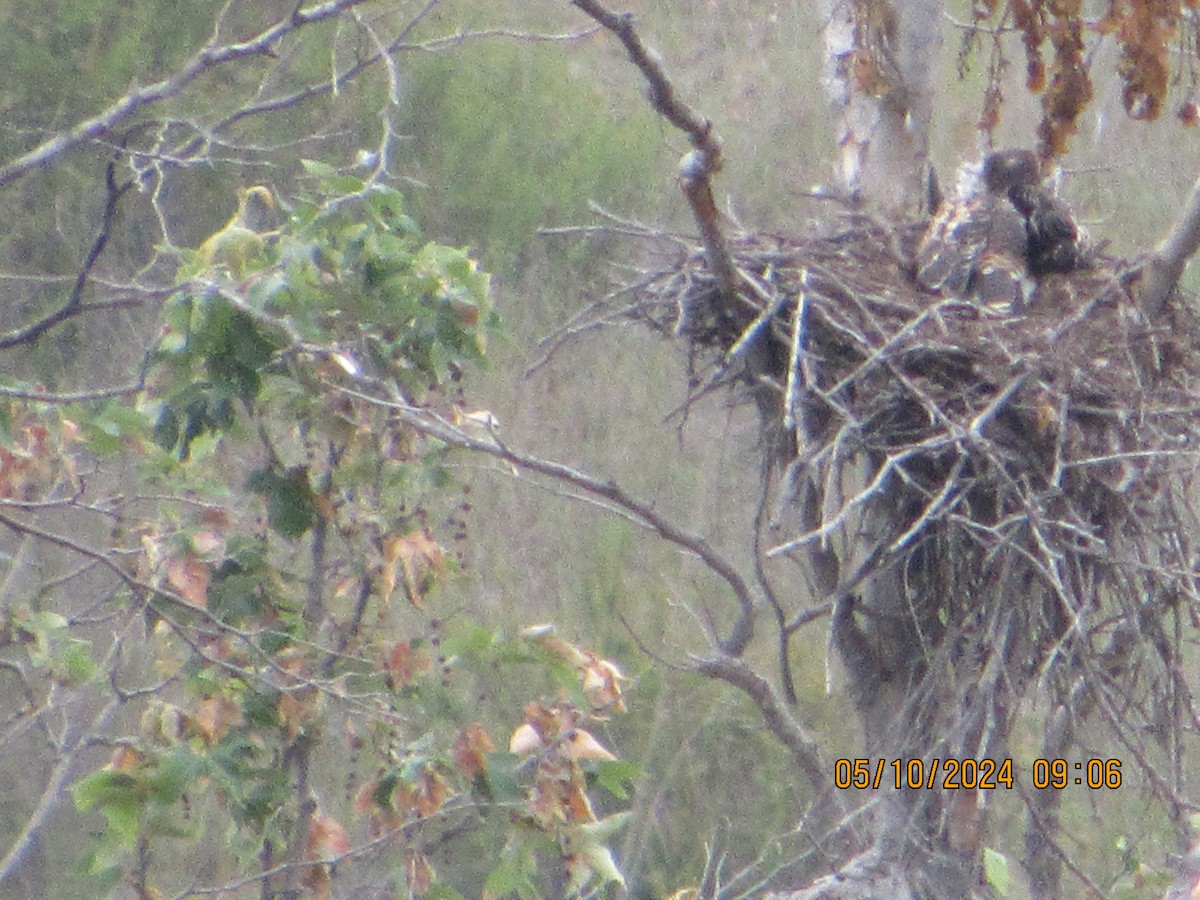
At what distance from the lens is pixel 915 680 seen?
3174 mm

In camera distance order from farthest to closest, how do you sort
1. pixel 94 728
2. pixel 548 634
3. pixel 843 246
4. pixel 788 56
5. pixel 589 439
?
pixel 788 56
pixel 589 439
pixel 94 728
pixel 843 246
pixel 548 634

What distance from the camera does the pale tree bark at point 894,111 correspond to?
3.49 meters

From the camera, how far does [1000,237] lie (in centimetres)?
353

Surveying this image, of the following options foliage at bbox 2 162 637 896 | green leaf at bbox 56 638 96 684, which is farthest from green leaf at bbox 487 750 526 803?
green leaf at bbox 56 638 96 684

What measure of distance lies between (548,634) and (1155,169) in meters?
4.98

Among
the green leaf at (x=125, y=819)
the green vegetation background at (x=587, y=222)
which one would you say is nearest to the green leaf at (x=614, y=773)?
the green leaf at (x=125, y=819)

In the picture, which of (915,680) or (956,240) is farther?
(956,240)

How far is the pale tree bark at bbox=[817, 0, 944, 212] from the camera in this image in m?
3.49

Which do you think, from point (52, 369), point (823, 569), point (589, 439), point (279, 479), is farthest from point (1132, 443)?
point (52, 369)

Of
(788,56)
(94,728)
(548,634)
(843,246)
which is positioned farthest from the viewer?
(788,56)

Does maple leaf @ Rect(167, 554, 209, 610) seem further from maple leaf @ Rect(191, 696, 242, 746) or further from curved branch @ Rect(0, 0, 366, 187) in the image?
curved branch @ Rect(0, 0, 366, 187)

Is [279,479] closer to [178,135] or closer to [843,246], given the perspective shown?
[843,246]
